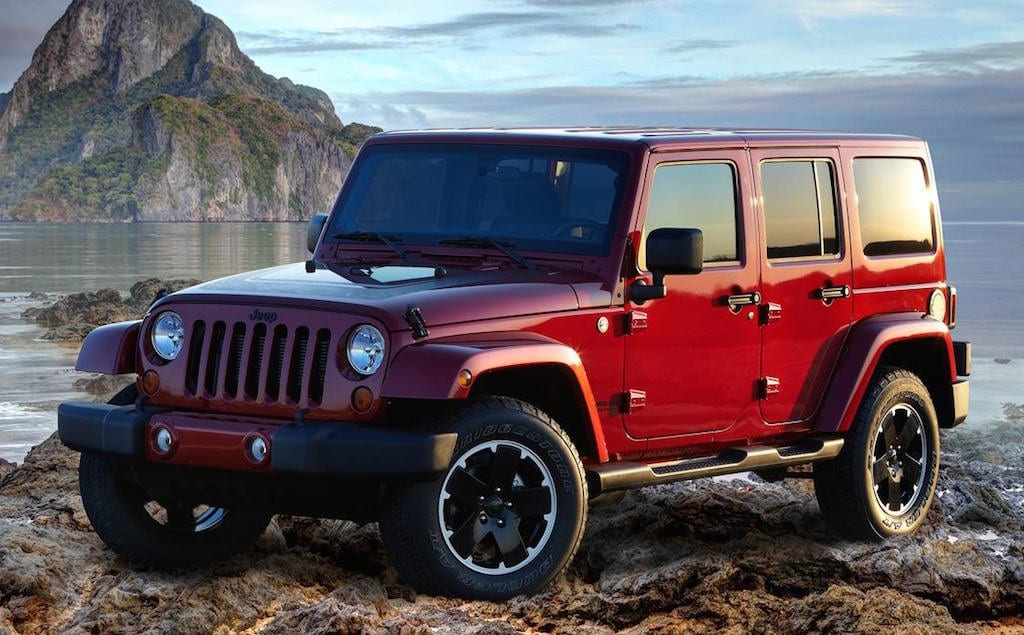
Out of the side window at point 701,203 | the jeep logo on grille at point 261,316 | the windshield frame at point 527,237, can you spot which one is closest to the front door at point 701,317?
the side window at point 701,203

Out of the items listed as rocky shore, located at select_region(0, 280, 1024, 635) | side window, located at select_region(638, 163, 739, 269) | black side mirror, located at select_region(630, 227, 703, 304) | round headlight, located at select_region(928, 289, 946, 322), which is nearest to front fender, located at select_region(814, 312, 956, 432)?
round headlight, located at select_region(928, 289, 946, 322)

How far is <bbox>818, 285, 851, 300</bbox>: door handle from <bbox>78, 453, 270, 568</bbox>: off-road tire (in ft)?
9.45

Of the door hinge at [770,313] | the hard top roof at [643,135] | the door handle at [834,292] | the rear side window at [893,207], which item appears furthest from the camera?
the rear side window at [893,207]

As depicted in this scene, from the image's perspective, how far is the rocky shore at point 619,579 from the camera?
5.68 m

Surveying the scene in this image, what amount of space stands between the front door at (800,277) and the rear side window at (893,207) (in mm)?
238

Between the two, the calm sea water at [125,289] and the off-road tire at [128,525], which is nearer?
the off-road tire at [128,525]

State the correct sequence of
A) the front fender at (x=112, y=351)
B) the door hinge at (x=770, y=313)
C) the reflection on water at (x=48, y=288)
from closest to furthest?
the front fender at (x=112, y=351) → the door hinge at (x=770, y=313) → the reflection on water at (x=48, y=288)

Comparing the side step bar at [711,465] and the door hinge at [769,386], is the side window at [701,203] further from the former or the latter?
the side step bar at [711,465]

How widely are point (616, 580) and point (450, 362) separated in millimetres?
1486

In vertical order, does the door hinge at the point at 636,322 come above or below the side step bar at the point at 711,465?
above

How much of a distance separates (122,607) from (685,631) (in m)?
2.13

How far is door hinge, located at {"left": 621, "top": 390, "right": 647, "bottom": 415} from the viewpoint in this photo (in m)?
6.39

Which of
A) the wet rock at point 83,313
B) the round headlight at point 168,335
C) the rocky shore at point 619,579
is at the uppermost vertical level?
the round headlight at point 168,335

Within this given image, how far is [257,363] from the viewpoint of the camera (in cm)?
583
